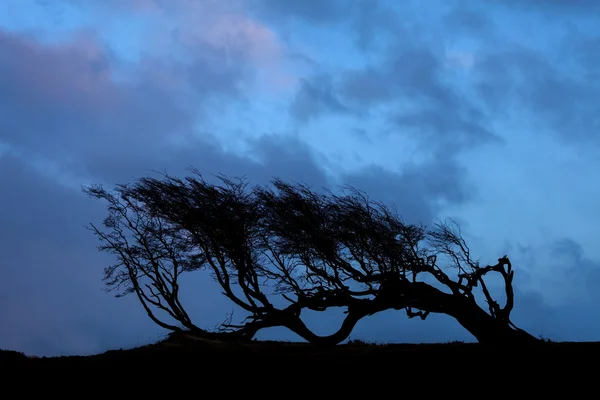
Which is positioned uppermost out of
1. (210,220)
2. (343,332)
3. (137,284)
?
(210,220)

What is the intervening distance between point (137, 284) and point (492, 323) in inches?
537

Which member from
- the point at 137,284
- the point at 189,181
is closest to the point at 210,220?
the point at 189,181

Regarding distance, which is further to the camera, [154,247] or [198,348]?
[154,247]

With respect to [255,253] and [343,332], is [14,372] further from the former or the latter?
[343,332]

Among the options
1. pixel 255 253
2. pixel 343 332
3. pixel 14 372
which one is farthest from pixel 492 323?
pixel 14 372

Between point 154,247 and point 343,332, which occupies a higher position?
point 154,247

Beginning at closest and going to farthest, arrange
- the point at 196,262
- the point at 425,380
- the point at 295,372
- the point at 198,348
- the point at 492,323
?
the point at 425,380 < the point at 295,372 < the point at 198,348 < the point at 492,323 < the point at 196,262

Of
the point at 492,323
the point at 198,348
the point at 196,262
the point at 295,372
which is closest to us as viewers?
the point at 295,372

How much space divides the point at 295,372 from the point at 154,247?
13.3m

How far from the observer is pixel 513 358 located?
1459 cm

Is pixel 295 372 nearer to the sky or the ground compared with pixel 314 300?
nearer to the ground

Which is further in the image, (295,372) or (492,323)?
(492,323)

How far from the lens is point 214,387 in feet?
44.1

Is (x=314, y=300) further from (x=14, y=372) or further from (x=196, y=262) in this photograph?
(x=14, y=372)
